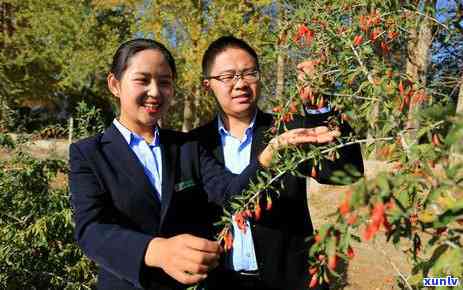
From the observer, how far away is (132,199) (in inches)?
66.0

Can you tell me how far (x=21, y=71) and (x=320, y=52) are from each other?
19.4 m

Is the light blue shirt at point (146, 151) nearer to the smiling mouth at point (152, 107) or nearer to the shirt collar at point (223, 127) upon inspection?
the smiling mouth at point (152, 107)

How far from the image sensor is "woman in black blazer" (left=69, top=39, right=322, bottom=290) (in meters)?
1.47

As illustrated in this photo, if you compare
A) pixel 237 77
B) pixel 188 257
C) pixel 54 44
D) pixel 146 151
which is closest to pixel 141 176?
pixel 146 151

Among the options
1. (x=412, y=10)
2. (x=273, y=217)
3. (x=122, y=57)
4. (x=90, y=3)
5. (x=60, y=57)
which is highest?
(x=90, y=3)

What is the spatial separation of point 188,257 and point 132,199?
0.56m

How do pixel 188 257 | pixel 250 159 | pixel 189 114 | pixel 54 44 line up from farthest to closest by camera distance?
pixel 54 44
pixel 189 114
pixel 250 159
pixel 188 257

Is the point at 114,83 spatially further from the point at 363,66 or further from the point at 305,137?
the point at 363,66

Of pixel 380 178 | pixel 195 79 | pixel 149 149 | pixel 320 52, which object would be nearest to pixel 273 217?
Result: pixel 149 149

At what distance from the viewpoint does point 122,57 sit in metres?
1.84

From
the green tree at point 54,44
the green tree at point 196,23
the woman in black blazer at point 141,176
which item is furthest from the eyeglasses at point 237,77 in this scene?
the green tree at point 54,44

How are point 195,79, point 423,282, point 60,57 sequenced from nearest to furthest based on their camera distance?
point 423,282, point 195,79, point 60,57

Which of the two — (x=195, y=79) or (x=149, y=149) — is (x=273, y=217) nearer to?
(x=149, y=149)

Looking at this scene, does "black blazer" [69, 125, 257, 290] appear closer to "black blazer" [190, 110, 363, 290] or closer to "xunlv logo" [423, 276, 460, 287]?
"black blazer" [190, 110, 363, 290]
